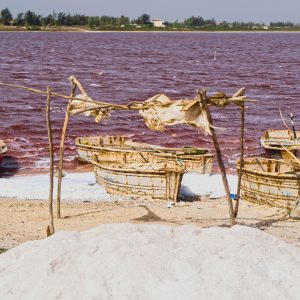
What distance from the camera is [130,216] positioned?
16625 millimetres

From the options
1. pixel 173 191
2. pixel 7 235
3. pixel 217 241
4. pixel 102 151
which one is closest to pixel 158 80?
pixel 102 151

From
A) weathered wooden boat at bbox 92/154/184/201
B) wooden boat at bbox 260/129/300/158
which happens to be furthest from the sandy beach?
wooden boat at bbox 260/129/300/158

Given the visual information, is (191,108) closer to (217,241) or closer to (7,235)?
(217,241)

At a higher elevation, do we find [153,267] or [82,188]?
[153,267]

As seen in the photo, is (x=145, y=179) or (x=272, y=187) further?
(x=145, y=179)

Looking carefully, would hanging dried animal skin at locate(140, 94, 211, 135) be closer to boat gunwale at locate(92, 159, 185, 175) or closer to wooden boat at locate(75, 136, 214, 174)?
boat gunwale at locate(92, 159, 185, 175)

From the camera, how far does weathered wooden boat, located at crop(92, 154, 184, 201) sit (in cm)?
1833

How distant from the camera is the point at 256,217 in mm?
16828

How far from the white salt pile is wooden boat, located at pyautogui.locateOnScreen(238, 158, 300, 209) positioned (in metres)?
7.77

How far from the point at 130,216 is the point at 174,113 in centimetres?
463

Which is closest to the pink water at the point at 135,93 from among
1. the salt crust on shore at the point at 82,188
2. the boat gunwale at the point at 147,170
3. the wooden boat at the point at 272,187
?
the salt crust on shore at the point at 82,188

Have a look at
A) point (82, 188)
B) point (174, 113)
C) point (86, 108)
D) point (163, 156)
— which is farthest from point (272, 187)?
point (82, 188)

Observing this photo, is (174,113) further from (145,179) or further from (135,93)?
(135,93)

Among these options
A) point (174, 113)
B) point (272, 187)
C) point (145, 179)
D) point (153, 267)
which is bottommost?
point (145, 179)
